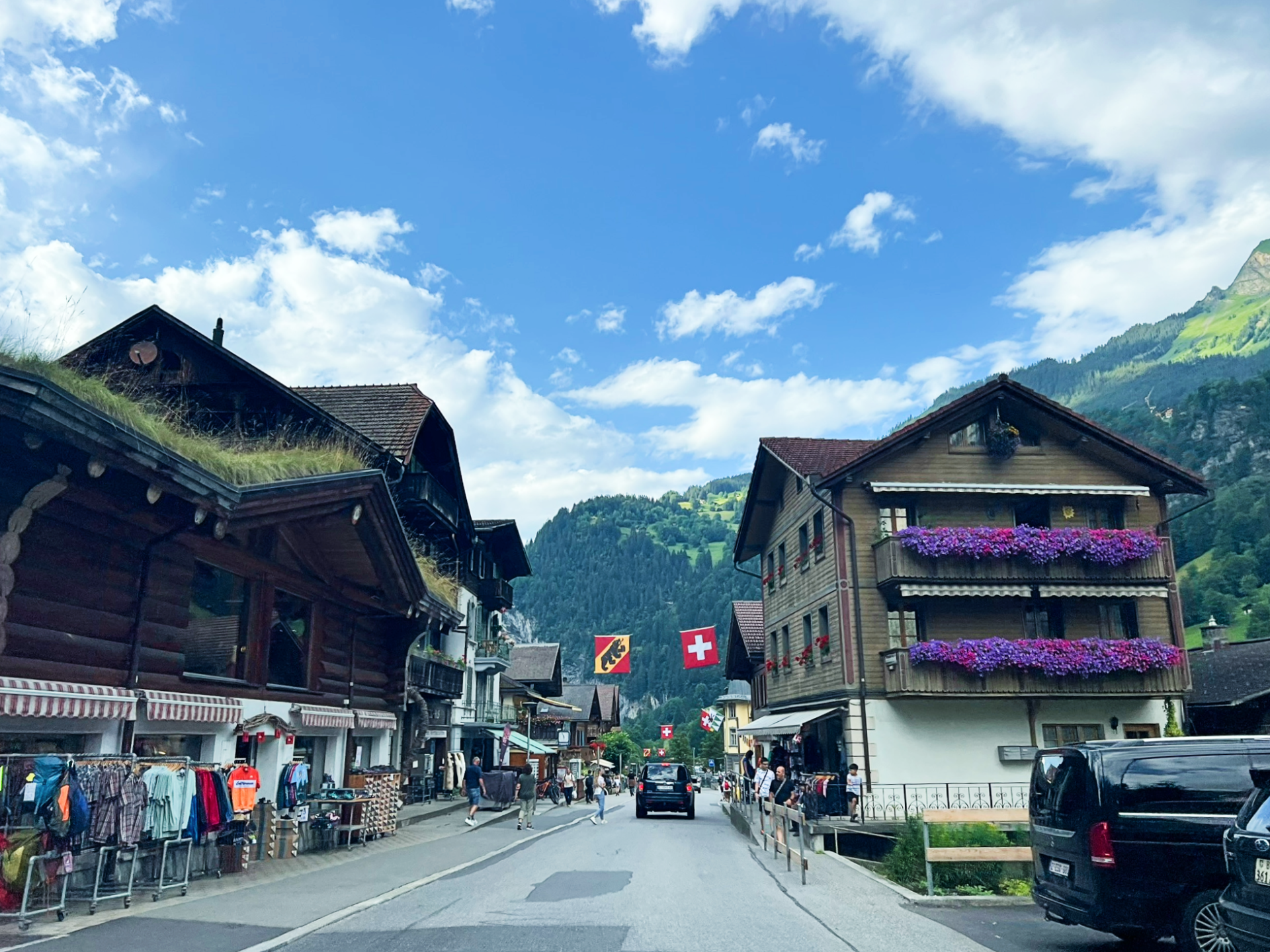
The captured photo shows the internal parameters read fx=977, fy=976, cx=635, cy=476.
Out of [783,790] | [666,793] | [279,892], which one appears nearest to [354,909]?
[279,892]

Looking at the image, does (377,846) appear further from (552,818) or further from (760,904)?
(552,818)

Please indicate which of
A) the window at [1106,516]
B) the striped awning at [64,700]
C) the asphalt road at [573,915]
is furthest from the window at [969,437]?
the striped awning at [64,700]

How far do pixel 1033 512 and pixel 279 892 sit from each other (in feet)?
79.8

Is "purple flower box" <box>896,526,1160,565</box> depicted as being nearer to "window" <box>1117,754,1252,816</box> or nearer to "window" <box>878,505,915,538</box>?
"window" <box>878,505,915,538</box>

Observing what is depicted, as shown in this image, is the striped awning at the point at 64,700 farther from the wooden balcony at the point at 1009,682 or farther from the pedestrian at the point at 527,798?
the wooden balcony at the point at 1009,682

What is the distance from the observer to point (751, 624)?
46.8m

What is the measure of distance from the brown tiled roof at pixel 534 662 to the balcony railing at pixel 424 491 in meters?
38.0

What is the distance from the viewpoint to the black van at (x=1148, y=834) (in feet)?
27.6

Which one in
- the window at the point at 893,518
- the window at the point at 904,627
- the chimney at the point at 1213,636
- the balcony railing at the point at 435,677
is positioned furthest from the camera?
the chimney at the point at 1213,636

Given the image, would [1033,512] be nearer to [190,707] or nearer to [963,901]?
[963,901]

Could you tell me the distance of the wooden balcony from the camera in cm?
2567

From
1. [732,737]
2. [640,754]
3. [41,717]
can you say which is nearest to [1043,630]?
[41,717]

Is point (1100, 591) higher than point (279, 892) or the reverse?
higher

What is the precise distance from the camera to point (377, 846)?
61.6 feet
